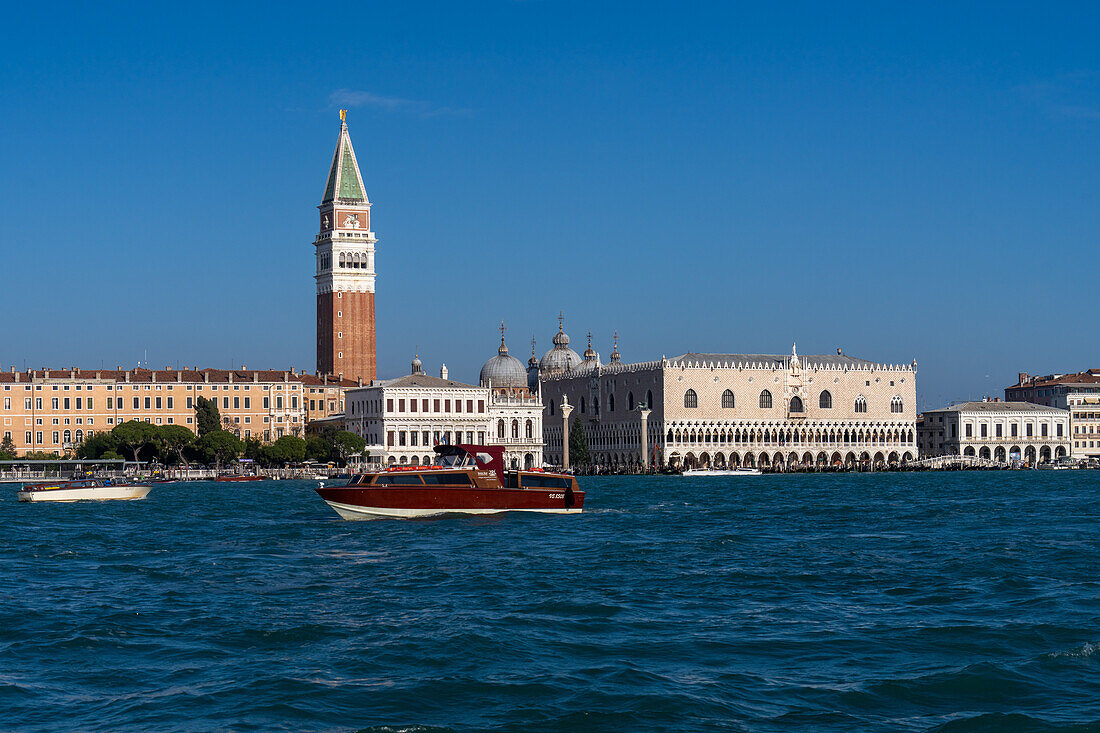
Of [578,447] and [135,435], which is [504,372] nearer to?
[578,447]

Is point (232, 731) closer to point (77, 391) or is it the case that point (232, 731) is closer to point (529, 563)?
point (529, 563)

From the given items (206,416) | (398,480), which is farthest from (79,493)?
(206,416)

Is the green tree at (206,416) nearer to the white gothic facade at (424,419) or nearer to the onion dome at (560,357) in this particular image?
the white gothic facade at (424,419)

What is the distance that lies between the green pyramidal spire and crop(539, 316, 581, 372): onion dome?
22666mm

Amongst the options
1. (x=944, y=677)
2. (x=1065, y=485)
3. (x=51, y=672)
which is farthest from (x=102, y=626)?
(x=1065, y=485)

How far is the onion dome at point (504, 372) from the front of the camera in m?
121

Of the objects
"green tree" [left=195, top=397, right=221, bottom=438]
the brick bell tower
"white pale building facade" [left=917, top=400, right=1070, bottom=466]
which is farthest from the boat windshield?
"white pale building facade" [left=917, top=400, right=1070, bottom=466]

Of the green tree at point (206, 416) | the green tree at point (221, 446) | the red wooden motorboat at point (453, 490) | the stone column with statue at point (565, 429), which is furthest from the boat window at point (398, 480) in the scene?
the stone column with statue at point (565, 429)

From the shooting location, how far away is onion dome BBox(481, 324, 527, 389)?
120938 mm

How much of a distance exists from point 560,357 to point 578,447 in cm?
2089

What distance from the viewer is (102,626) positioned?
18922 mm

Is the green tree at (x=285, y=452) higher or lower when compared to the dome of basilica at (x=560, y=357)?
lower

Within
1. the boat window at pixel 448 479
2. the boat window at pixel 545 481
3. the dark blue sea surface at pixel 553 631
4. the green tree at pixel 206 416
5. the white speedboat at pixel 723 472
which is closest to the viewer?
the dark blue sea surface at pixel 553 631

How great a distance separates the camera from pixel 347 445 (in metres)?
92.9
